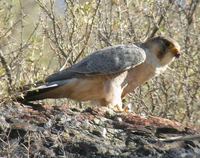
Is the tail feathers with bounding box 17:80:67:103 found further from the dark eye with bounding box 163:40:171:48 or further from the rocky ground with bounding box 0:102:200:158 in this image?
the dark eye with bounding box 163:40:171:48

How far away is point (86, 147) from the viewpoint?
15.8 ft

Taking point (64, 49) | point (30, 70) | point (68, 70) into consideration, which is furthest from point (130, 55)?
point (64, 49)

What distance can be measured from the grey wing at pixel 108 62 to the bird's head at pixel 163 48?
0.30 meters

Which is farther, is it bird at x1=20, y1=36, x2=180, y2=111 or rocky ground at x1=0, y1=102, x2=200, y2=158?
bird at x1=20, y1=36, x2=180, y2=111

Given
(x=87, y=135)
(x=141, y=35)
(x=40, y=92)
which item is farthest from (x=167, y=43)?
(x=87, y=135)

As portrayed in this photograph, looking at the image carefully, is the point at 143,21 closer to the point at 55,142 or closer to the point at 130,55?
the point at 130,55

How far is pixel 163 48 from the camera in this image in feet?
26.2

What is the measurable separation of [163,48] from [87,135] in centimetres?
317

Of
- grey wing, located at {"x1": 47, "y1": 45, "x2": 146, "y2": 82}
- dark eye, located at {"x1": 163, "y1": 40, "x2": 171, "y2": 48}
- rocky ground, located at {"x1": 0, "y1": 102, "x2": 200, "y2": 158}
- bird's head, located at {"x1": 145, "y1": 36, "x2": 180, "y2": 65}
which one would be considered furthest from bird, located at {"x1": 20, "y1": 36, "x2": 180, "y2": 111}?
rocky ground, located at {"x1": 0, "y1": 102, "x2": 200, "y2": 158}

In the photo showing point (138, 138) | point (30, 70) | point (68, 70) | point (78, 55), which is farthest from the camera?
point (78, 55)

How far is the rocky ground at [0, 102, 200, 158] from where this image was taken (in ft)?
15.6

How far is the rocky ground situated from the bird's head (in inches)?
99.0

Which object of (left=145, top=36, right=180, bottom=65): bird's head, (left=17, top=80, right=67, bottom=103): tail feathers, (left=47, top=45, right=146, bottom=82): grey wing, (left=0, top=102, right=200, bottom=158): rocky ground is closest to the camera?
(left=0, top=102, right=200, bottom=158): rocky ground

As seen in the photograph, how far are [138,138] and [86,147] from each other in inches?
18.1
